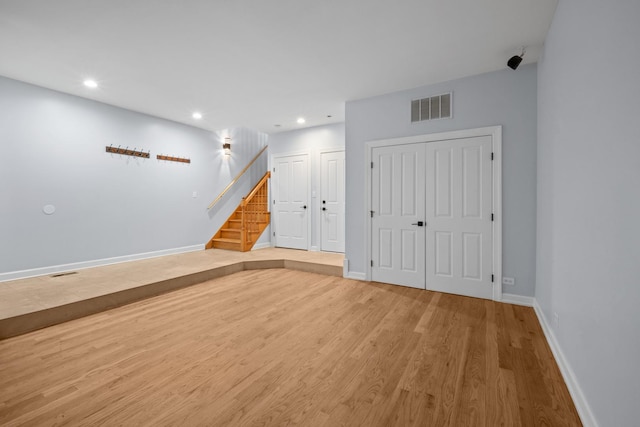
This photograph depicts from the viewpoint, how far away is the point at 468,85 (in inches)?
147

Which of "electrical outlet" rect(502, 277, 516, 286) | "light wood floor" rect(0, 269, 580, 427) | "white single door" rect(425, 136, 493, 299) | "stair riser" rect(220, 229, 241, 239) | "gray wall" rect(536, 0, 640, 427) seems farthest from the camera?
"stair riser" rect(220, 229, 241, 239)

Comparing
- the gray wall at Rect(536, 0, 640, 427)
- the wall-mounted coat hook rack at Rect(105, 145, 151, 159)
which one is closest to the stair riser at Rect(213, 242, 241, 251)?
the wall-mounted coat hook rack at Rect(105, 145, 151, 159)

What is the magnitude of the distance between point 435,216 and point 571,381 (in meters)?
2.33

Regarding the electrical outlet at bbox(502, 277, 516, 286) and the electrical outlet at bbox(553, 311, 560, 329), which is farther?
the electrical outlet at bbox(502, 277, 516, 286)

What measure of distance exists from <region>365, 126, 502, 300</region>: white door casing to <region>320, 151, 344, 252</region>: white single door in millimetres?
2077

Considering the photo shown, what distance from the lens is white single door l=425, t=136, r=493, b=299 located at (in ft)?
12.0

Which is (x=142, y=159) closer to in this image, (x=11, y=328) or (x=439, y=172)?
(x=11, y=328)

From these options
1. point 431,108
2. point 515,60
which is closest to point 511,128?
point 515,60

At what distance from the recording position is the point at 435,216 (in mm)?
3947

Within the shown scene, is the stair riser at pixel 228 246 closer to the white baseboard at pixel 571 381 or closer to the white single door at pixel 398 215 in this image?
the white single door at pixel 398 215

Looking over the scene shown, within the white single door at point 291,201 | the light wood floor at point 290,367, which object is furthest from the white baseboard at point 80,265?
the white single door at point 291,201

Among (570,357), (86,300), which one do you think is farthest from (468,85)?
(86,300)

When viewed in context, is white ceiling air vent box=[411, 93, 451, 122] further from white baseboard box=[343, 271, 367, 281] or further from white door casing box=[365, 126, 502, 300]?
white baseboard box=[343, 271, 367, 281]

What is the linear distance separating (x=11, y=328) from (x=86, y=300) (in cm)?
61
